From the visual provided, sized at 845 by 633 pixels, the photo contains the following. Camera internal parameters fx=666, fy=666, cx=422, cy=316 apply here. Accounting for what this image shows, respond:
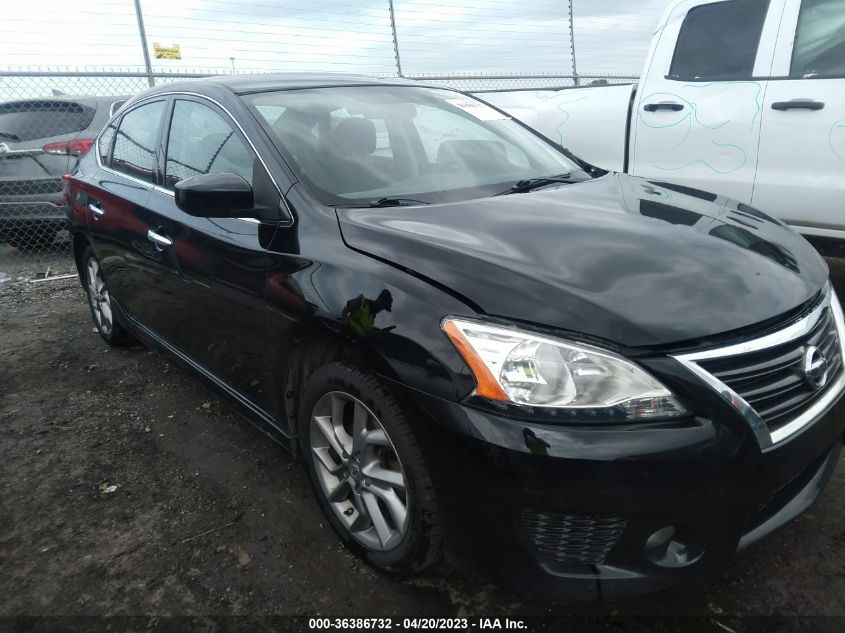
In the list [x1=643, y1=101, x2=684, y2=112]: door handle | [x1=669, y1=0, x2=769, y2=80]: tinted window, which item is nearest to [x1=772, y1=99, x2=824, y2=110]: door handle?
[x1=669, y1=0, x2=769, y2=80]: tinted window

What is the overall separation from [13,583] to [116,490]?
1.86ft

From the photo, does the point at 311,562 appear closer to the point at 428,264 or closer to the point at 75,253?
the point at 428,264

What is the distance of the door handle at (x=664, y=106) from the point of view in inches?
166

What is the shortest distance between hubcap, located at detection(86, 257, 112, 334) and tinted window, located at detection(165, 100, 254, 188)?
138 centimetres

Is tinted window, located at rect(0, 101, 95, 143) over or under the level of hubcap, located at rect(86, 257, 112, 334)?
over

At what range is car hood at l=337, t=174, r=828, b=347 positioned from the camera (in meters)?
1.71

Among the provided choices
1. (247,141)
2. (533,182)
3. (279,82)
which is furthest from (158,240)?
(533,182)

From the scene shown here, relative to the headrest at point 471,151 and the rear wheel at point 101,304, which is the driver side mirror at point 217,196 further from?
→ the rear wheel at point 101,304

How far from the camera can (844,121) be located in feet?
11.9

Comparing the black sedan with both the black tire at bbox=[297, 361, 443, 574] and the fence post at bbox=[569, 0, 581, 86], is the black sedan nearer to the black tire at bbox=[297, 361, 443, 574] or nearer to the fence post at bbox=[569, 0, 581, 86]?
the black tire at bbox=[297, 361, 443, 574]

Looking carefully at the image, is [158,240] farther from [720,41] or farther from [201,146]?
[720,41]

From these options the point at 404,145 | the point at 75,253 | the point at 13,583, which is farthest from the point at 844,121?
the point at 75,253

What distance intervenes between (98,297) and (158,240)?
1.62 m

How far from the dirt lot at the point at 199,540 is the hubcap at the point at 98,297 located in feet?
2.30
